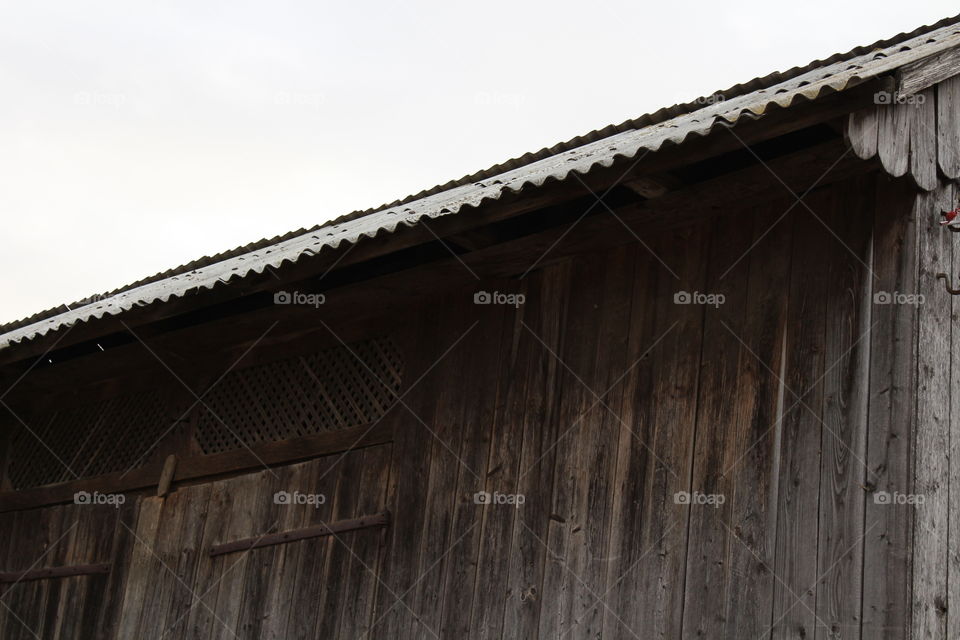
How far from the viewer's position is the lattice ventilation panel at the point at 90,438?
8922mm

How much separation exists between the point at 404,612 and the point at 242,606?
1.32 meters

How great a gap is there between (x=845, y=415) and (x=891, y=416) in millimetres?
210

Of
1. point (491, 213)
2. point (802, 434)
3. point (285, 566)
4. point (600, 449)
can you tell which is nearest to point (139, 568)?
point (285, 566)

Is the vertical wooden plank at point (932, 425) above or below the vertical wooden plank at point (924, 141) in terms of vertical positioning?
below

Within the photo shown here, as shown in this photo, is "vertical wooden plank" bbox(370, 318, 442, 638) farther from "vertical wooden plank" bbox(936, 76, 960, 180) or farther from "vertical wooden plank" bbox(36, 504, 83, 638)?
"vertical wooden plank" bbox(36, 504, 83, 638)

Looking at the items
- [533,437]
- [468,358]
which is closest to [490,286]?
[468,358]

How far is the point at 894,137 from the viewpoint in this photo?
555cm

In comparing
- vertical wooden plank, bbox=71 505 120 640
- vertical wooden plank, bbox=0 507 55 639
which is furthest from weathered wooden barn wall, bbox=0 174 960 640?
vertical wooden plank, bbox=0 507 55 639

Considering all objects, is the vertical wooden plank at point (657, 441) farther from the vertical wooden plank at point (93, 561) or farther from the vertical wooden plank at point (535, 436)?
the vertical wooden plank at point (93, 561)

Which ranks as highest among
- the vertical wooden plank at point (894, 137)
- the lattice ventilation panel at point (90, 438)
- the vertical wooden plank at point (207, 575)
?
the vertical wooden plank at point (894, 137)

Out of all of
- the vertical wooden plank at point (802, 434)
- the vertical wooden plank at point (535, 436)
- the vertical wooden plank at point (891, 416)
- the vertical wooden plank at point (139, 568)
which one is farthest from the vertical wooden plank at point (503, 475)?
the vertical wooden plank at point (139, 568)

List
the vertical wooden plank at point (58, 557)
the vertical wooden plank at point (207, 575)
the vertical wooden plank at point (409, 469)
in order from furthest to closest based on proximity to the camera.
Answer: the vertical wooden plank at point (58, 557)
the vertical wooden plank at point (207, 575)
the vertical wooden plank at point (409, 469)

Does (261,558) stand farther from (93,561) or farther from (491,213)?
(491,213)

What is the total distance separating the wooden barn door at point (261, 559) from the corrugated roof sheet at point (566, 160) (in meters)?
1.33
